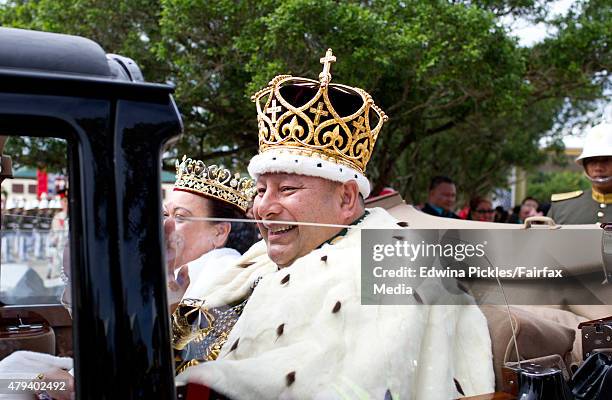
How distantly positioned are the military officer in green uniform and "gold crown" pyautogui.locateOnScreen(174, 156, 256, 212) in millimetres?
2247

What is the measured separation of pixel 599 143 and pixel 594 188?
0.43m

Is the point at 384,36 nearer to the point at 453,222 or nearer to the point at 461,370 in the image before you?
the point at 453,222

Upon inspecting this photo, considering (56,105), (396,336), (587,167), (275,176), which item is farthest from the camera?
(587,167)

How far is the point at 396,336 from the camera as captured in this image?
5.19ft

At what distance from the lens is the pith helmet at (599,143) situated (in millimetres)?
4047

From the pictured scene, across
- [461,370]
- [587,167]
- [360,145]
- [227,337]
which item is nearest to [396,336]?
[461,370]

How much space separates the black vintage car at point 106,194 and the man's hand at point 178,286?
459mm

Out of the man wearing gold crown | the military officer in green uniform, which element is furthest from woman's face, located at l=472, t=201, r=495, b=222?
the man wearing gold crown

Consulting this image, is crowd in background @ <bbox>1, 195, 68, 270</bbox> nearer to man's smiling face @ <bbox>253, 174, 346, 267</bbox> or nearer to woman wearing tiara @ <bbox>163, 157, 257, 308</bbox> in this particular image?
woman wearing tiara @ <bbox>163, 157, 257, 308</bbox>

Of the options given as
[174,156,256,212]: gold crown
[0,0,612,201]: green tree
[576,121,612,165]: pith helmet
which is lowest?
[174,156,256,212]: gold crown

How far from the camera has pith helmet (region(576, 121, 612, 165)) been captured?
4.05 meters

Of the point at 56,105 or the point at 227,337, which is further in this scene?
the point at 227,337

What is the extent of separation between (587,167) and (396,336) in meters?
3.12

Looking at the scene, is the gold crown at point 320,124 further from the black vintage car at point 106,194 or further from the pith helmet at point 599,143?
the pith helmet at point 599,143
